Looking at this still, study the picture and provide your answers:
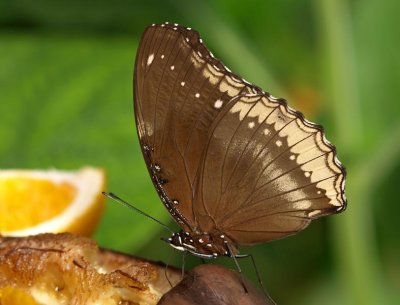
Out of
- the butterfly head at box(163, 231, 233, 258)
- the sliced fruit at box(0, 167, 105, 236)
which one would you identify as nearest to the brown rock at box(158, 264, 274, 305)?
the butterfly head at box(163, 231, 233, 258)

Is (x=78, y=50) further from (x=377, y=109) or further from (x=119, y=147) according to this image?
(x=377, y=109)

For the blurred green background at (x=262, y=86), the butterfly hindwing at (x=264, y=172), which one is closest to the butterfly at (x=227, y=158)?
the butterfly hindwing at (x=264, y=172)

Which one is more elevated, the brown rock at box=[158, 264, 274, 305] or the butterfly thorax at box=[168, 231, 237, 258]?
the brown rock at box=[158, 264, 274, 305]

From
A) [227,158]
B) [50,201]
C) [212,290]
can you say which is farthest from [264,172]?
[50,201]

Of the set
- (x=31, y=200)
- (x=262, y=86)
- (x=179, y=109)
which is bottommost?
(x=31, y=200)

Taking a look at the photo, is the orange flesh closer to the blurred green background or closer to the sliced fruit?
the sliced fruit

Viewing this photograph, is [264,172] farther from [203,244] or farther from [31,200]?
[31,200]
